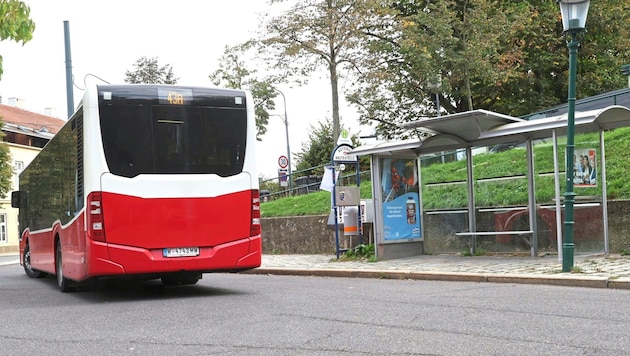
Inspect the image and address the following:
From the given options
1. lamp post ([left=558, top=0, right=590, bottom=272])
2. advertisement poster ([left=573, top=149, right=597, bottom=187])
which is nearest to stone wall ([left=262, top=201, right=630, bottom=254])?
advertisement poster ([left=573, top=149, right=597, bottom=187])

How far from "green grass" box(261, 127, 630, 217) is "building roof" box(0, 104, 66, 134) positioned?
171 feet

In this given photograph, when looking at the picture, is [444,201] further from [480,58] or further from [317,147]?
[317,147]

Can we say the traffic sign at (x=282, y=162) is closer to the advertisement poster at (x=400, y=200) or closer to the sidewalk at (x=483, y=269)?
the sidewalk at (x=483, y=269)

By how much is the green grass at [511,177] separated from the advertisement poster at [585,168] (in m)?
0.11

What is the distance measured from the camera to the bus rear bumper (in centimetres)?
1042

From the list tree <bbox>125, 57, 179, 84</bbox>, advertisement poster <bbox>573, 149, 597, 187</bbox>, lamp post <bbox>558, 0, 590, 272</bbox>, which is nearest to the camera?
lamp post <bbox>558, 0, 590, 272</bbox>

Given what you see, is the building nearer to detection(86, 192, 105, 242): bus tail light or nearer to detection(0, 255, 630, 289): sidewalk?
detection(0, 255, 630, 289): sidewalk

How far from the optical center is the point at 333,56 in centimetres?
2553

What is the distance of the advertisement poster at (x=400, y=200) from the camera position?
16734 mm

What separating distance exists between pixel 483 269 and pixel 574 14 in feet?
15.2

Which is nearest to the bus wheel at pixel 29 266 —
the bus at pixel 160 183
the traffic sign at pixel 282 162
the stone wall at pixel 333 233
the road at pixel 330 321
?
the road at pixel 330 321

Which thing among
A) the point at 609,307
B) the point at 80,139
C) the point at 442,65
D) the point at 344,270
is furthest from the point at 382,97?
the point at 609,307

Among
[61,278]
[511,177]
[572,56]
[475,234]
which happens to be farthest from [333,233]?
[572,56]

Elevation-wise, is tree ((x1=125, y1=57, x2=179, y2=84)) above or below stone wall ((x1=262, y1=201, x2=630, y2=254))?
above
